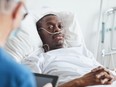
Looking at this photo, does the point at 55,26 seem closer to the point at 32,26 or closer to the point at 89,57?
the point at 32,26

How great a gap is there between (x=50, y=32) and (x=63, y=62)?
1.36 feet

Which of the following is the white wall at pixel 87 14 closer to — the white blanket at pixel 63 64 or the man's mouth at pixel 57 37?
the man's mouth at pixel 57 37

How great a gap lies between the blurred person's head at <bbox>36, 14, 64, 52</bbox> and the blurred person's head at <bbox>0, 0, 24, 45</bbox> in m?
1.54

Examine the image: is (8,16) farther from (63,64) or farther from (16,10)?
(63,64)

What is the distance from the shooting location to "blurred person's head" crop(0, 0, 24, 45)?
50 cm

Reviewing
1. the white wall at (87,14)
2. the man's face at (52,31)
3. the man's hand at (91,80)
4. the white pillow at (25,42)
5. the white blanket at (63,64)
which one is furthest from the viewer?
the white wall at (87,14)

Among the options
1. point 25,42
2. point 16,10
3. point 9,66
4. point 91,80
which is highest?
point 16,10

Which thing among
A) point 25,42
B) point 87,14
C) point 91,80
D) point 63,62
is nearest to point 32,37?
point 25,42

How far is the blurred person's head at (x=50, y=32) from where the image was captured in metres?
2.08

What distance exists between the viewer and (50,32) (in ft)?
6.91

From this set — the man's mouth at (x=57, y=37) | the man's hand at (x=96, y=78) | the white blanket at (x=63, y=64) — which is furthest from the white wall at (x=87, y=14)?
the man's hand at (x=96, y=78)

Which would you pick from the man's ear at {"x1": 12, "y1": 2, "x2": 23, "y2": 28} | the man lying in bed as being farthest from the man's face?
the man's ear at {"x1": 12, "y1": 2, "x2": 23, "y2": 28}

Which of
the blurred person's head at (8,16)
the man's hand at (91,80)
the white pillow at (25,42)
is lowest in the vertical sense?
the man's hand at (91,80)

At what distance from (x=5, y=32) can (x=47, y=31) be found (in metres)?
1.61
